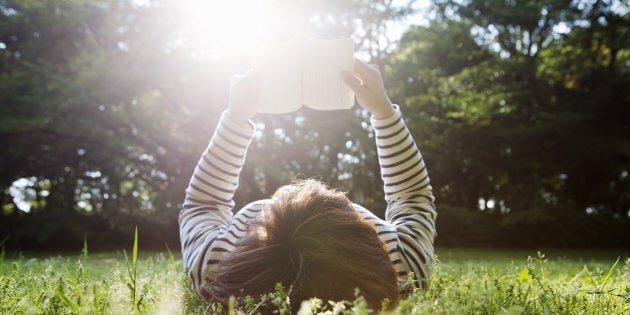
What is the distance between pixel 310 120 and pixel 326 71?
13542 mm

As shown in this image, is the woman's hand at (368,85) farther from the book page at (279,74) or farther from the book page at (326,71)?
the book page at (279,74)

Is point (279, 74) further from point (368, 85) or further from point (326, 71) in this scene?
point (368, 85)

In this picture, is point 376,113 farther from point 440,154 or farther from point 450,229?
point 440,154

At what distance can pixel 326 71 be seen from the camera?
208 centimetres

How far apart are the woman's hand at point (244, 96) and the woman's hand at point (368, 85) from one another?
37cm

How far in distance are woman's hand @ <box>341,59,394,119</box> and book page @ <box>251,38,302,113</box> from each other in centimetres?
21

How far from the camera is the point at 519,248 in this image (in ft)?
48.2

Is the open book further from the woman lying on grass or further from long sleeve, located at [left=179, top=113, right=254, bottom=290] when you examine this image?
long sleeve, located at [left=179, top=113, right=254, bottom=290]

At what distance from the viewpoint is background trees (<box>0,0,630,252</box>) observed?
13.4m

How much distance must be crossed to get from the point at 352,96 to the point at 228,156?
0.58m

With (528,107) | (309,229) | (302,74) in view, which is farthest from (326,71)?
(528,107)

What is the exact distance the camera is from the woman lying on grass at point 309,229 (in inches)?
52.7

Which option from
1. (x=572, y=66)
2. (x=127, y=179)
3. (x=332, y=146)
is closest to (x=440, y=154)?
(x=332, y=146)

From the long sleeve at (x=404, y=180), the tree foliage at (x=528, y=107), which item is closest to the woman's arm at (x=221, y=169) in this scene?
the long sleeve at (x=404, y=180)
